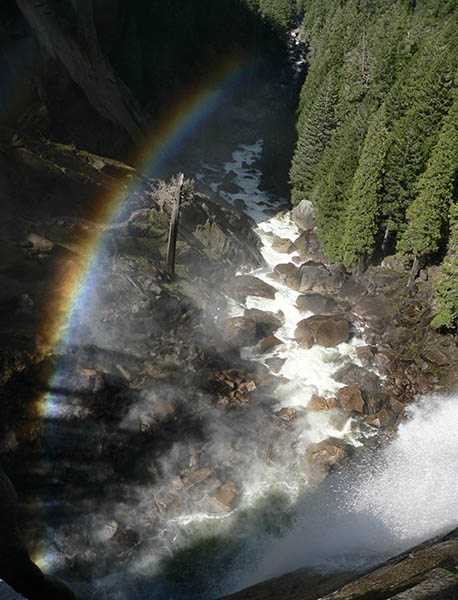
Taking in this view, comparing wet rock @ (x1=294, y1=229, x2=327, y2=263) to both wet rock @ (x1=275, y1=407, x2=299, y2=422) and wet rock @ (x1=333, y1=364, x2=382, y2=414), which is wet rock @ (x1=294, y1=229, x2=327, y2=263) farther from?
wet rock @ (x1=275, y1=407, x2=299, y2=422)

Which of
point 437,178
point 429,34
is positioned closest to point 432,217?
point 437,178

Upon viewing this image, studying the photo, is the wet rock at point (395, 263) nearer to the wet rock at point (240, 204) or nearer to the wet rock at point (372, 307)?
the wet rock at point (372, 307)

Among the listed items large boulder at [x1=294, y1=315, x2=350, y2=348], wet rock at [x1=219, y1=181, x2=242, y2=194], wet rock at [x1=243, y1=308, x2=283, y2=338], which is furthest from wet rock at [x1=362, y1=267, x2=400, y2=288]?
wet rock at [x1=219, y1=181, x2=242, y2=194]

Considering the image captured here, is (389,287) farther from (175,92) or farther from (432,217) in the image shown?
(175,92)

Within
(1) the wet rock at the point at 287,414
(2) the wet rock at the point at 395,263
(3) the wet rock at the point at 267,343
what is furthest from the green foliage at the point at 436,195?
(1) the wet rock at the point at 287,414

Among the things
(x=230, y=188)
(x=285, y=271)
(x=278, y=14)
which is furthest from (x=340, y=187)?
(x=278, y=14)

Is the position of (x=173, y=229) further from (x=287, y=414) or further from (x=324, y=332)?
(x=287, y=414)
